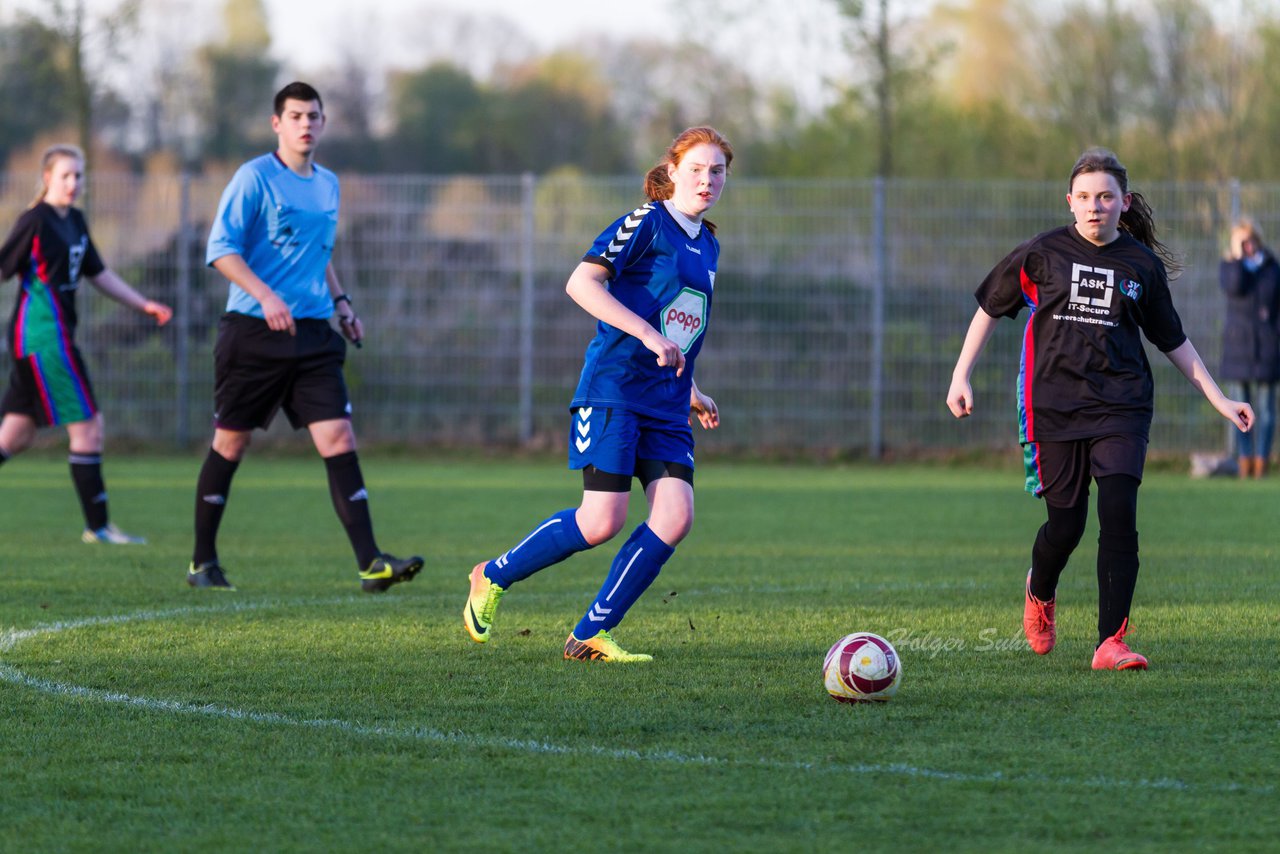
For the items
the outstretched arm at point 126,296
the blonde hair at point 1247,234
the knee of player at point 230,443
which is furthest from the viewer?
the blonde hair at point 1247,234

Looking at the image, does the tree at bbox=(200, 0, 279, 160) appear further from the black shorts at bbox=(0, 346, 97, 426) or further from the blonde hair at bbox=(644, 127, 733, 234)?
the blonde hair at bbox=(644, 127, 733, 234)

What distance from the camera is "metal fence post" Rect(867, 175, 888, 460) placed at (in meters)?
17.0

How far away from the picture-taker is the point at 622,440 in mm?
5629

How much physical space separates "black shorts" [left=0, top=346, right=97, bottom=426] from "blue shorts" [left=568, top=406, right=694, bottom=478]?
4892 millimetres

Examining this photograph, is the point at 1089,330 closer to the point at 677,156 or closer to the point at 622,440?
the point at 677,156

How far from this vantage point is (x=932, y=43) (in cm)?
2206

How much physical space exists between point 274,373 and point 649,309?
2.67 metres

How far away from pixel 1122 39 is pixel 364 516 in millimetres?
20591

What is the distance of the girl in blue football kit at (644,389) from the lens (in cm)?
562

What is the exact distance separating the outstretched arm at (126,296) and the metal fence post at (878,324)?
8.83 meters

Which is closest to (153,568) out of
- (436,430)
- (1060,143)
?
(436,430)

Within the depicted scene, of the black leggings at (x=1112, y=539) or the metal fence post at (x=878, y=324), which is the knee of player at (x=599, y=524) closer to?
the black leggings at (x=1112, y=539)

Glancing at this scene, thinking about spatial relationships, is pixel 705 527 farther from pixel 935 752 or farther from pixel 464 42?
pixel 464 42

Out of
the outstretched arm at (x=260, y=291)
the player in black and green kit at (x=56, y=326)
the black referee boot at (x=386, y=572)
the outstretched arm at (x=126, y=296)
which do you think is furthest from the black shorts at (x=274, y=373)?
the player in black and green kit at (x=56, y=326)
